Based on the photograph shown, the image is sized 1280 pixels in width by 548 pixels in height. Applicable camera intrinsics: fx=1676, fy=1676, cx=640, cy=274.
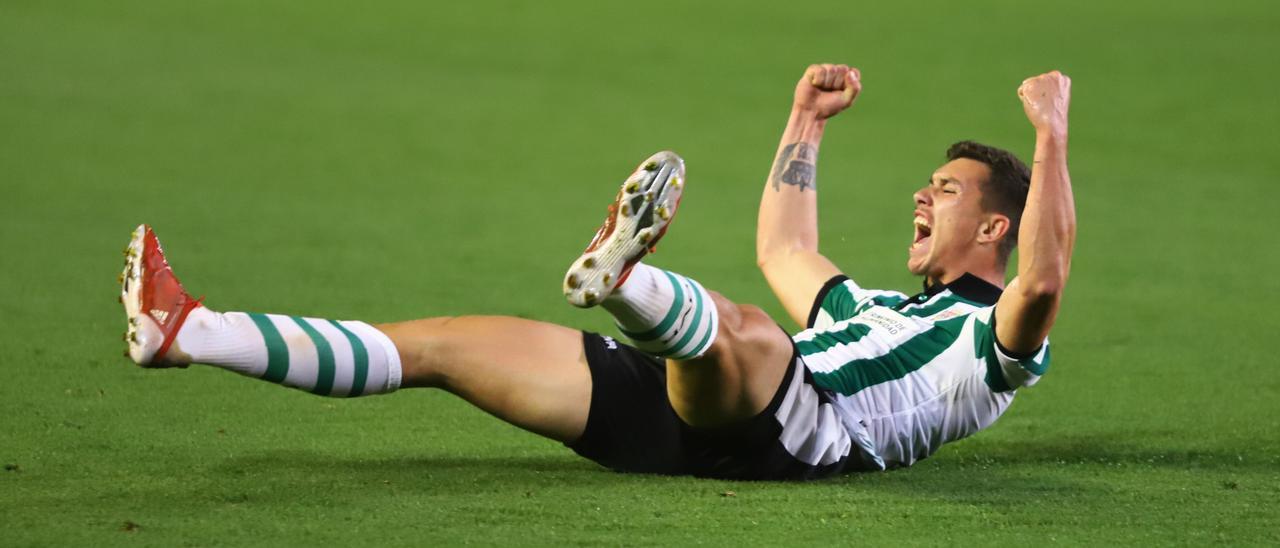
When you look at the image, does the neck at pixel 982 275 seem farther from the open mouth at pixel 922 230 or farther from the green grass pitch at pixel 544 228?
the green grass pitch at pixel 544 228

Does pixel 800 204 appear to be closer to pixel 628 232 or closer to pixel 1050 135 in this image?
pixel 1050 135

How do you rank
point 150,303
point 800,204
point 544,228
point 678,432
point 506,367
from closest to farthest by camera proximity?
point 150,303, point 506,367, point 678,432, point 800,204, point 544,228

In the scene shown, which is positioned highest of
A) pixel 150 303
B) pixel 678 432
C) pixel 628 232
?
pixel 628 232

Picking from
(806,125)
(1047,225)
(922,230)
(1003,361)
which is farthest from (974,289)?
(806,125)

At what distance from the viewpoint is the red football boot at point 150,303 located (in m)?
2.56

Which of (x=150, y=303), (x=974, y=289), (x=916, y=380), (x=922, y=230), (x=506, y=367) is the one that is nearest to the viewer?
(x=150, y=303)

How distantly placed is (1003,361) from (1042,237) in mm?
259

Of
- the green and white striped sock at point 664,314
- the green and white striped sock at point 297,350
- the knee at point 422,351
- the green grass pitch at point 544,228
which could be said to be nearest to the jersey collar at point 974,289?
the green grass pitch at point 544,228

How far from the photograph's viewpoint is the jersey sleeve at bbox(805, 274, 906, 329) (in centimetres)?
348

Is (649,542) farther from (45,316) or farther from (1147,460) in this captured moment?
(45,316)

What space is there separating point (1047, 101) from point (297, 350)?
1337 mm

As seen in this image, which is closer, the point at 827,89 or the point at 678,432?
the point at 678,432

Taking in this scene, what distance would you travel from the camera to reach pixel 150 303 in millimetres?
2605

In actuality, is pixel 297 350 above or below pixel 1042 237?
below
